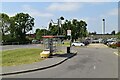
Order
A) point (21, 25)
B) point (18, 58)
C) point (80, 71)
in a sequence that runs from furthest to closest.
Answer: point (21, 25) → point (18, 58) → point (80, 71)

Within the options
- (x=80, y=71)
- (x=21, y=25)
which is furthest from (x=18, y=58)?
(x=21, y=25)

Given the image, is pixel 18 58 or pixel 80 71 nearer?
pixel 80 71

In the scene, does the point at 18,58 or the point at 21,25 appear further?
the point at 21,25

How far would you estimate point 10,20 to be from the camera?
100 meters

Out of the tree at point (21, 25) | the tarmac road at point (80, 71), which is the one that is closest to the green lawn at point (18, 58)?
the tarmac road at point (80, 71)

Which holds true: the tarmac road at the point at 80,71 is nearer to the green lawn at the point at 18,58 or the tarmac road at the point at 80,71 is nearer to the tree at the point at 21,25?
the green lawn at the point at 18,58

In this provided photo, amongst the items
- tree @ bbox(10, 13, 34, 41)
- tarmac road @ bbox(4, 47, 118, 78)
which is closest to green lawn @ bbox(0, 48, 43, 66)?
tarmac road @ bbox(4, 47, 118, 78)

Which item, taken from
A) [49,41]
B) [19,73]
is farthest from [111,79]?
[49,41]

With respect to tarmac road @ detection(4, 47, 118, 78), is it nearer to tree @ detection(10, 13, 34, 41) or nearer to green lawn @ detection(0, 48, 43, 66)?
green lawn @ detection(0, 48, 43, 66)

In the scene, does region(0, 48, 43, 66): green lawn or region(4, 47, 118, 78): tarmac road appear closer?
region(4, 47, 118, 78): tarmac road

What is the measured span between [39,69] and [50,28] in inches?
4641

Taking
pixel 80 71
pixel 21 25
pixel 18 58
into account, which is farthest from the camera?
pixel 21 25

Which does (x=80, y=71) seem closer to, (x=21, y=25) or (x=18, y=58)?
(x=18, y=58)

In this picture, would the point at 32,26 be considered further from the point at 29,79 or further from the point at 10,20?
the point at 29,79
